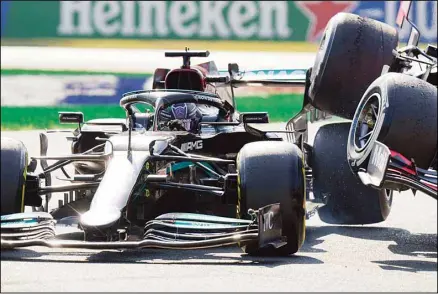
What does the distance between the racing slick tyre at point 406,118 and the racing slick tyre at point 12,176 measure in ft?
6.91

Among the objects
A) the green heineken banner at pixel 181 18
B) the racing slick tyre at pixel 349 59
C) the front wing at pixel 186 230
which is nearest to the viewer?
the front wing at pixel 186 230

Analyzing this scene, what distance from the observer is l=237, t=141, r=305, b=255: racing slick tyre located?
5.85m

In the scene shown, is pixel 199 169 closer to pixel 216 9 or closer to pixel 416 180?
pixel 416 180

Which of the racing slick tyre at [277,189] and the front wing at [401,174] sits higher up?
the front wing at [401,174]

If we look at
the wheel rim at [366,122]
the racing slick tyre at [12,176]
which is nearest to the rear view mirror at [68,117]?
the racing slick tyre at [12,176]

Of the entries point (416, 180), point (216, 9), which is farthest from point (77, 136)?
point (216, 9)

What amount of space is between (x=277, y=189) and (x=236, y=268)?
755mm

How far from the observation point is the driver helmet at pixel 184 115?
7670 mm

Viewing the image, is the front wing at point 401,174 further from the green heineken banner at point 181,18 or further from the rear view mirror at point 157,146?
the green heineken banner at point 181,18

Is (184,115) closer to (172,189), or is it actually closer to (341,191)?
(172,189)

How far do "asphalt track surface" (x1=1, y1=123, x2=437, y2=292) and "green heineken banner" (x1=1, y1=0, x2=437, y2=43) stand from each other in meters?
14.4

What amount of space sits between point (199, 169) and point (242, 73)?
263 cm

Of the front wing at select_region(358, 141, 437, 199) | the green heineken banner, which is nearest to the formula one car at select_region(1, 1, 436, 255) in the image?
the front wing at select_region(358, 141, 437, 199)

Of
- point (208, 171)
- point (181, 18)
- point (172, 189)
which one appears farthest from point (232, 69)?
point (181, 18)
